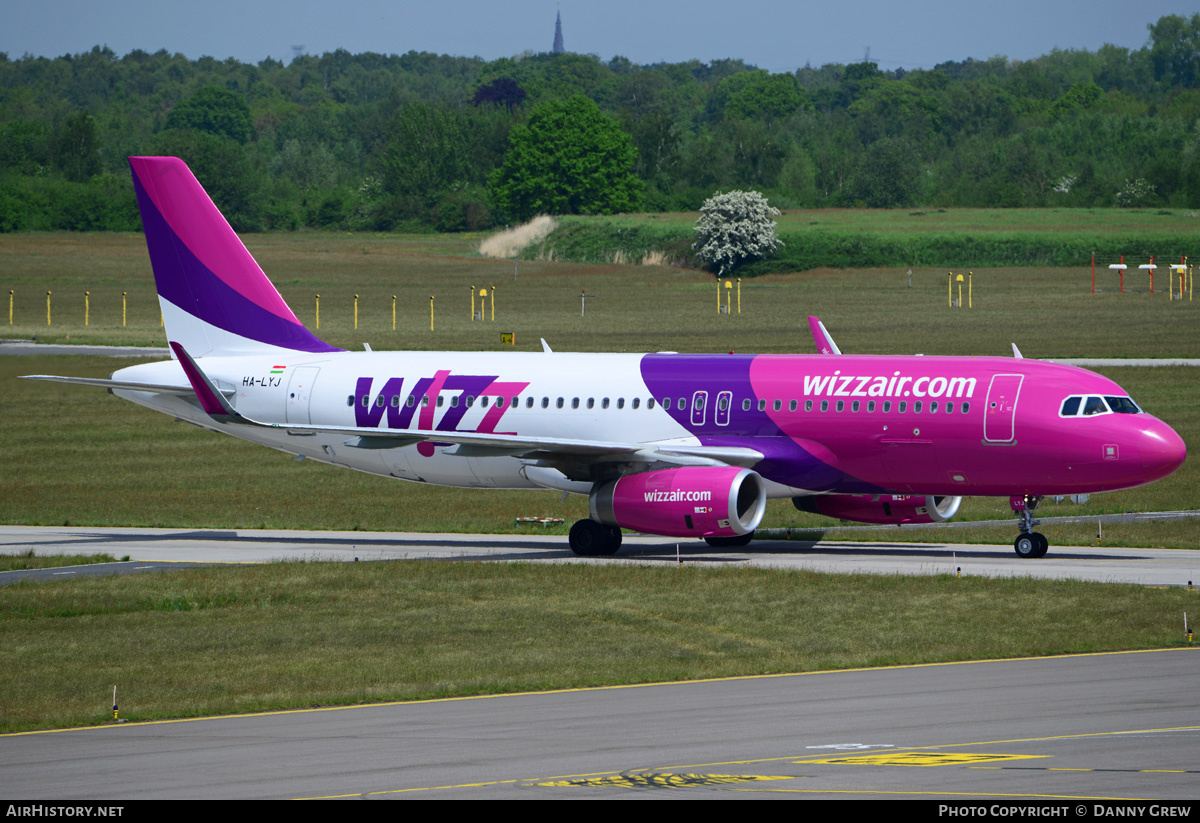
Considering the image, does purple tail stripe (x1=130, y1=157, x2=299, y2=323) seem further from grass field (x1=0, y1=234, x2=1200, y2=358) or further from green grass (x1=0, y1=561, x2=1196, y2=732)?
grass field (x1=0, y1=234, x2=1200, y2=358)

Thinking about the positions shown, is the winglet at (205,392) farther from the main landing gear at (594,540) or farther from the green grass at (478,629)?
the main landing gear at (594,540)

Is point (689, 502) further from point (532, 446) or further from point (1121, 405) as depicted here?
point (1121, 405)

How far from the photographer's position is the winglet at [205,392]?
1532 inches

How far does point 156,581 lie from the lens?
1319 inches

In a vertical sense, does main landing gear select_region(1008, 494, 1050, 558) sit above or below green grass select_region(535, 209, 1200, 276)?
below

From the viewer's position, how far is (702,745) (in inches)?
734

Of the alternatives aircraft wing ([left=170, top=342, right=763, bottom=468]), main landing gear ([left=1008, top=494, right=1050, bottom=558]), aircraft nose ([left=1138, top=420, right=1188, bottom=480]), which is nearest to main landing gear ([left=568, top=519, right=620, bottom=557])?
aircraft wing ([left=170, top=342, right=763, bottom=468])

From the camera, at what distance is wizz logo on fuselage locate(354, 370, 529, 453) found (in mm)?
40594

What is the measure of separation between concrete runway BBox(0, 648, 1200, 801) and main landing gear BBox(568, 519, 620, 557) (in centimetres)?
1517

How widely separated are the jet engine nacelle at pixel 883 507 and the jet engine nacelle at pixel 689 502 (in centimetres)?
274

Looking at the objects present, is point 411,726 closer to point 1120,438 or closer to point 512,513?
point 1120,438

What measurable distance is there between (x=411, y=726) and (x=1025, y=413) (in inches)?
760

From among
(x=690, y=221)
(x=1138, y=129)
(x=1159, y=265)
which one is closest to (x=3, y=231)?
(x=690, y=221)

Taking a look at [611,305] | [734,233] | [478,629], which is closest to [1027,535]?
[478,629]
